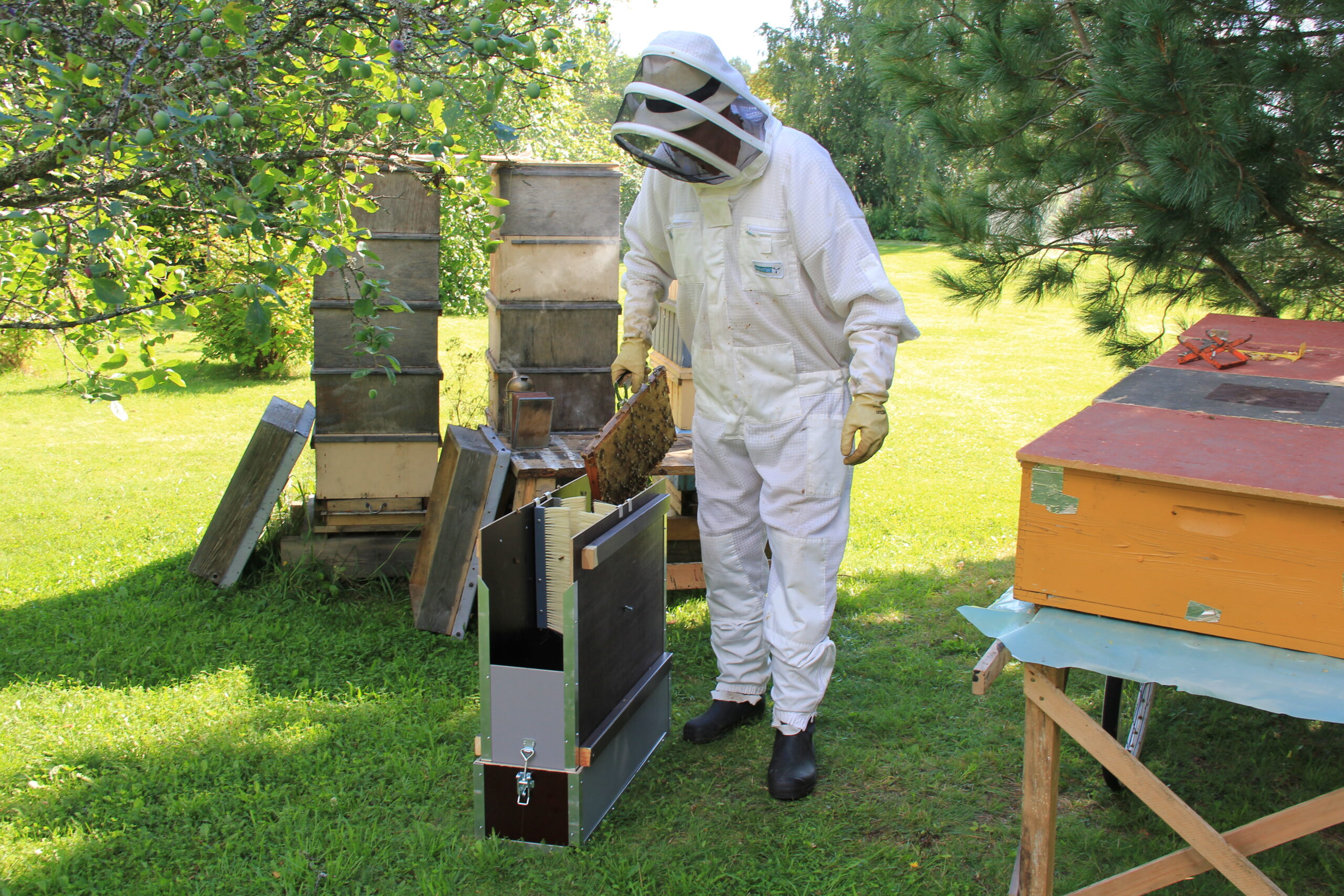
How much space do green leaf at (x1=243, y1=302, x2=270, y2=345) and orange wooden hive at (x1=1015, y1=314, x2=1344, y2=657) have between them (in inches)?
57.8

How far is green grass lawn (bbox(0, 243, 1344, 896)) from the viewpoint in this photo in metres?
2.37

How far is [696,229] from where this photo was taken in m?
2.73

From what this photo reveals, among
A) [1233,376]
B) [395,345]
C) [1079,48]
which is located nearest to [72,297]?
[395,345]

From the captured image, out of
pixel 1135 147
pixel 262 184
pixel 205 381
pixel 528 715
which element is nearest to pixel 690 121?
pixel 262 184

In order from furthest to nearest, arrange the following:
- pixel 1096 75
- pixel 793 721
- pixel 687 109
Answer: pixel 1096 75, pixel 793 721, pixel 687 109

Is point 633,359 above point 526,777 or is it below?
above

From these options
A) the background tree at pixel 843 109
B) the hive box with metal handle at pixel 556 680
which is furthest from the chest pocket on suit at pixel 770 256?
the background tree at pixel 843 109

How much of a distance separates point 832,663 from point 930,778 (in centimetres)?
45

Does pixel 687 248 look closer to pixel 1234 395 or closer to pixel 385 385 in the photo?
pixel 1234 395

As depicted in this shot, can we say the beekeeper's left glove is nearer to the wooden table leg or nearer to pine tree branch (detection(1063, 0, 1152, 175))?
the wooden table leg

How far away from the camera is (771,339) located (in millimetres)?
2652

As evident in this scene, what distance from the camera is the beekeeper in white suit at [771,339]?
2.46 m

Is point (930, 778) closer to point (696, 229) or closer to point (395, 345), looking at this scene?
point (696, 229)

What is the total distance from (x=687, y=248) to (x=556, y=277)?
131 centimetres
